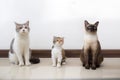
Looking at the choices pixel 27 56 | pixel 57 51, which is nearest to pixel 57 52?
pixel 57 51

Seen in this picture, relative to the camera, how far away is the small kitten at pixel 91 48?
119 centimetres

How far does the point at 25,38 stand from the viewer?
48.5 inches

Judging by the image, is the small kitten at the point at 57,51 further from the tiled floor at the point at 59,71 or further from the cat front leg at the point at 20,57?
the cat front leg at the point at 20,57

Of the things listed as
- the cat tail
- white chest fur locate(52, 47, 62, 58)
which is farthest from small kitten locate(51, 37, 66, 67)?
the cat tail

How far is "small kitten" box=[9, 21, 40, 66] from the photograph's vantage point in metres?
1.21

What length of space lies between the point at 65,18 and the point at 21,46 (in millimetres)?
325

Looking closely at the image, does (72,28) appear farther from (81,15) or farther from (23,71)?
(23,71)

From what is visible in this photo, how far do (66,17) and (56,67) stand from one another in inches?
12.6

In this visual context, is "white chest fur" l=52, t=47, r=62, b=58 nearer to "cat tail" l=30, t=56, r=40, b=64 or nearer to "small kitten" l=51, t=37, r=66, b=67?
"small kitten" l=51, t=37, r=66, b=67

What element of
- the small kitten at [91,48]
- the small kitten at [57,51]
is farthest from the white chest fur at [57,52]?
the small kitten at [91,48]

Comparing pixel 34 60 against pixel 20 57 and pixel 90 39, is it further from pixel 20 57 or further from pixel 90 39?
pixel 90 39

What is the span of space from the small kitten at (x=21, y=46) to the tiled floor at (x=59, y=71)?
0.04 meters

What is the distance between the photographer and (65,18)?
140 centimetres

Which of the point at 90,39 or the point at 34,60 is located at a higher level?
the point at 90,39
